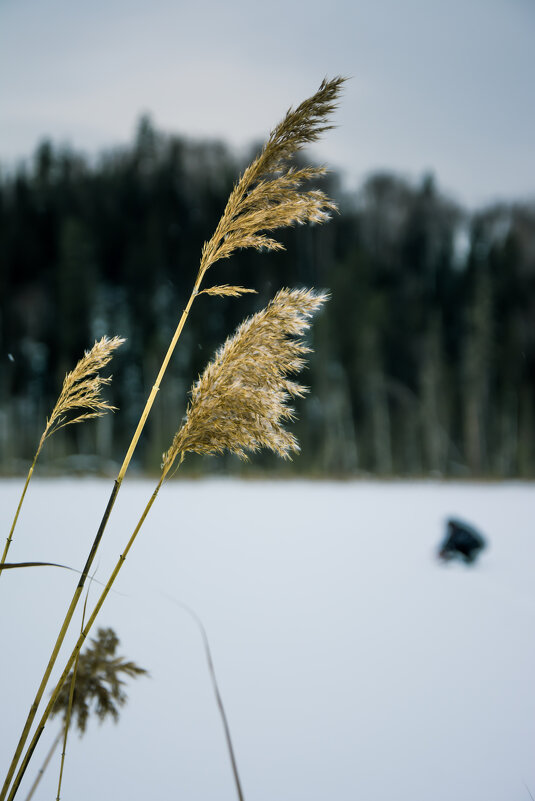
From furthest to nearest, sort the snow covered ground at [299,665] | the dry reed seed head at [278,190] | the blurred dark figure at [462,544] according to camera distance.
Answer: the blurred dark figure at [462,544] → the snow covered ground at [299,665] → the dry reed seed head at [278,190]

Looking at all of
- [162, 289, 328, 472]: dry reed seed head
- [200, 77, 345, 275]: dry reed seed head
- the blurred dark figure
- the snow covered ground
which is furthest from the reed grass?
the blurred dark figure

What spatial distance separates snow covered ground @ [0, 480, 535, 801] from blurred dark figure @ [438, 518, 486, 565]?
0.38 ft

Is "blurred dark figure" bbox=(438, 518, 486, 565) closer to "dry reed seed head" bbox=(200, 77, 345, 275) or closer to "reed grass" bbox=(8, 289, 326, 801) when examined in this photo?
"reed grass" bbox=(8, 289, 326, 801)

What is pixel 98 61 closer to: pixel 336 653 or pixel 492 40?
pixel 492 40

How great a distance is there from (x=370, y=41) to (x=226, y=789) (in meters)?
3.68

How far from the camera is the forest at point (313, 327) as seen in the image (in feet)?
44.5

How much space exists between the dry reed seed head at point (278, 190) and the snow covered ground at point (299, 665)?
0.71m

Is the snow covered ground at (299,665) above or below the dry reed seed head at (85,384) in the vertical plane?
below

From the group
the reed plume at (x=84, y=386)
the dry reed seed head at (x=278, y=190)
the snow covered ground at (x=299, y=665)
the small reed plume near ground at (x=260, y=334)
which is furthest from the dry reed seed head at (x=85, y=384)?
the snow covered ground at (x=299, y=665)

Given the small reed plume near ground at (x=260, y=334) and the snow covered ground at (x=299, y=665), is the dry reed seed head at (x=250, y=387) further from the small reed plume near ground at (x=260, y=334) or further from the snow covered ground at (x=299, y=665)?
the snow covered ground at (x=299, y=665)

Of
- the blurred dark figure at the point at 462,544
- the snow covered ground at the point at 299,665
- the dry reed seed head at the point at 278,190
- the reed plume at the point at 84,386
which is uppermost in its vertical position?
the dry reed seed head at the point at 278,190

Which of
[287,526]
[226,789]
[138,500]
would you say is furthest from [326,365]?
[226,789]

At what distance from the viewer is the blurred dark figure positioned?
3887 millimetres

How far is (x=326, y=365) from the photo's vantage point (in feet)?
46.9
